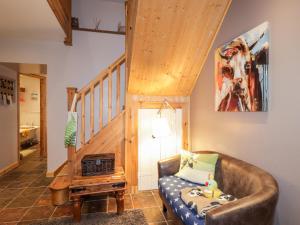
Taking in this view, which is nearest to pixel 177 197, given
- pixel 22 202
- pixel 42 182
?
pixel 22 202

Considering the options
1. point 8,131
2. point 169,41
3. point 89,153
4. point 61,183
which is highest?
point 169,41

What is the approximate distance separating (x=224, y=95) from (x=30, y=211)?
2891 millimetres

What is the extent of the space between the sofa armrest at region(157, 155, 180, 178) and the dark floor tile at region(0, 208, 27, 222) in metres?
1.82

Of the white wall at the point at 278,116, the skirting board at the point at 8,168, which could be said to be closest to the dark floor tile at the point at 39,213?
the skirting board at the point at 8,168

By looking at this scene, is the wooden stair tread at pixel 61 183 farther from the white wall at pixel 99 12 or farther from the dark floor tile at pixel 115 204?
the white wall at pixel 99 12

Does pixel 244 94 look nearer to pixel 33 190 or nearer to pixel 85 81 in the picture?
pixel 85 81

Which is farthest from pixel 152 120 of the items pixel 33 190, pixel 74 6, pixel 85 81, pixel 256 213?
pixel 74 6

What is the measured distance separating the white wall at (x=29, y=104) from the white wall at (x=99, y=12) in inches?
179

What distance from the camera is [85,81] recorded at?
388cm

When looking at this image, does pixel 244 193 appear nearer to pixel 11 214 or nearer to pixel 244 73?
pixel 244 73

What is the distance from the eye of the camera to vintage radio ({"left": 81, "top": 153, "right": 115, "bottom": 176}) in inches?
95.5

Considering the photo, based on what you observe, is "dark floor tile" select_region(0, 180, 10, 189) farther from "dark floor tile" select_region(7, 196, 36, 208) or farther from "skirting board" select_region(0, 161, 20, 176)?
"dark floor tile" select_region(7, 196, 36, 208)

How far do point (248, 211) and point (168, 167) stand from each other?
1.24m

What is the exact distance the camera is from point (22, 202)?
105 inches
